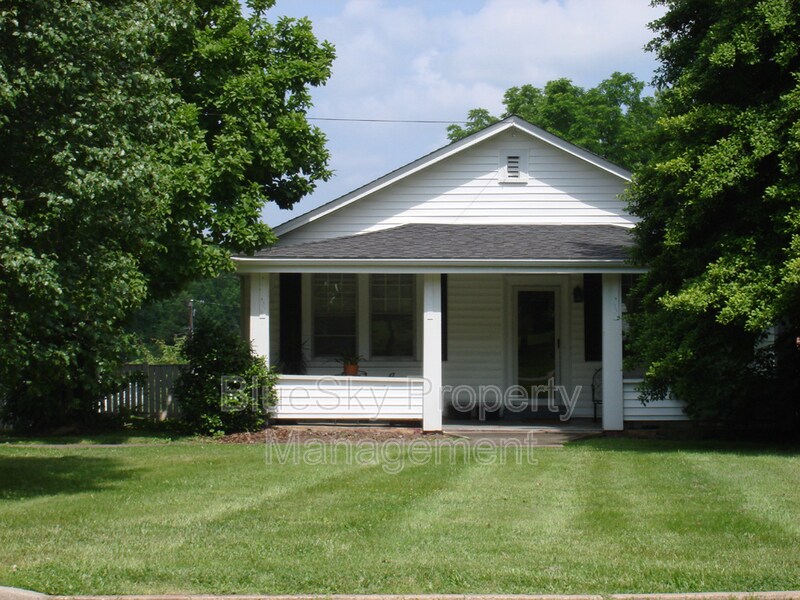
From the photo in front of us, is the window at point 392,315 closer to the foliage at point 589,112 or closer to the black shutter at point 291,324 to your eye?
the black shutter at point 291,324

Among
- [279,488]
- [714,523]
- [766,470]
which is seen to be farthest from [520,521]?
[766,470]

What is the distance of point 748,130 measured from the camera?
13672mm

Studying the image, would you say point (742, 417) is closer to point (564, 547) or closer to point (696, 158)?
point (696, 158)

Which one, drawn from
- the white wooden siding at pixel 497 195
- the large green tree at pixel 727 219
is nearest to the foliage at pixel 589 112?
the white wooden siding at pixel 497 195

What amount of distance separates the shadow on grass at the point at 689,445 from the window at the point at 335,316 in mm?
5263

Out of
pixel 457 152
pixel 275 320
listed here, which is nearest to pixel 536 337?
pixel 457 152

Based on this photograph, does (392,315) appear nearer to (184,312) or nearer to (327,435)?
(327,435)

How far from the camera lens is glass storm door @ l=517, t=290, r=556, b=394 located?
19.5 meters

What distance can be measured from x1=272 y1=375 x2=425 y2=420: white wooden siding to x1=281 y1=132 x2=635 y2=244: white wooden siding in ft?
10.9

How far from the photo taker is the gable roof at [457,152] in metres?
19.2

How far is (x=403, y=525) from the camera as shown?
8.82m

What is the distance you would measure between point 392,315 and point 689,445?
628 cm

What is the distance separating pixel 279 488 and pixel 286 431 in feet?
20.2

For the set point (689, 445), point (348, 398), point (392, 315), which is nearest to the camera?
point (689, 445)
